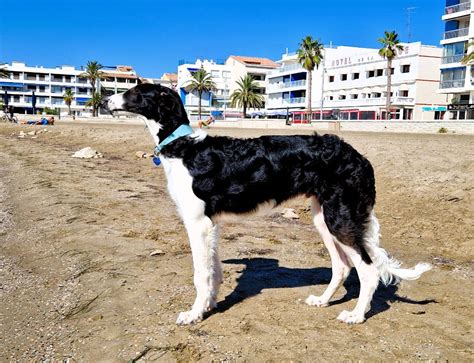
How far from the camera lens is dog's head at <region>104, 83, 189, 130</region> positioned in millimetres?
5105

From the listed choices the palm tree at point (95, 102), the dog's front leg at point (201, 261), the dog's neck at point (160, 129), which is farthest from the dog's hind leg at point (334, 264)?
the palm tree at point (95, 102)

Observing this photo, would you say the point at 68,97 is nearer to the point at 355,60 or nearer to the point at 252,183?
the point at 355,60

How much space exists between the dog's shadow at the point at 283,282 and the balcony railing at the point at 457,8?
68.3m

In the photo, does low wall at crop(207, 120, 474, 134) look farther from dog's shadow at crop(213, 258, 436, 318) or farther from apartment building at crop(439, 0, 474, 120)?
dog's shadow at crop(213, 258, 436, 318)

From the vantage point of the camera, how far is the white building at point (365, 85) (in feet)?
236

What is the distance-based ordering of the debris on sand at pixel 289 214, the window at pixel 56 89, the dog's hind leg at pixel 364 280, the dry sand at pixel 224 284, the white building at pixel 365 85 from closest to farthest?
1. the dry sand at pixel 224 284
2. the dog's hind leg at pixel 364 280
3. the debris on sand at pixel 289 214
4. the white building at pixel 365 85
5. the window at pixel 56 89

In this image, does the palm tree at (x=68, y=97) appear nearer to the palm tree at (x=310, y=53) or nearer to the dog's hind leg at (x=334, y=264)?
the palm tree at (x=310, y=53)

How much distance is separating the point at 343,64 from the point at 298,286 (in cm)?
8488

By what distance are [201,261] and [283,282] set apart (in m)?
1.63

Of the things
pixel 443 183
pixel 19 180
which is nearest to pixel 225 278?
pixel 443 183

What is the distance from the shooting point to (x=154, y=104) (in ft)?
16.7

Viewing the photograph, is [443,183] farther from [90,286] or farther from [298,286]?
[90,286]

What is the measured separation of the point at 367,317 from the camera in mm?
5059

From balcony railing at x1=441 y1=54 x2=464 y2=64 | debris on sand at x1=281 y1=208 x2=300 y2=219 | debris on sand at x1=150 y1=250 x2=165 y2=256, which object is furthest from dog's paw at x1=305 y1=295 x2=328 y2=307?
balcony railing at x1=441 y1=54 x2=464 y2=64
